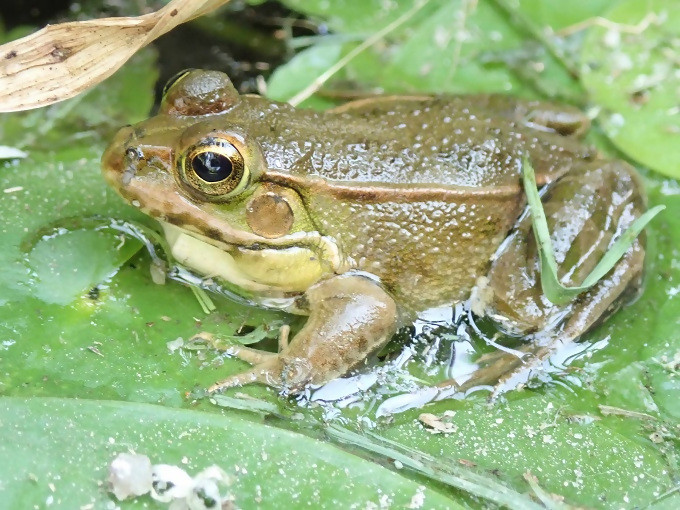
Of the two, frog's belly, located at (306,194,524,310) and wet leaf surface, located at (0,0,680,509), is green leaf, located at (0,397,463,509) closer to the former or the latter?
wet leaf surface, located at (0,0,680,509)

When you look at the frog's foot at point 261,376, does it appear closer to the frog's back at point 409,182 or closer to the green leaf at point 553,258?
the frog's back at point 409,182

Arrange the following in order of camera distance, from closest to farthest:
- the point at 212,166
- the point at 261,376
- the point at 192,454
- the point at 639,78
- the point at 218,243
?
1. the point at 192,454
2. the point at 212,166
3. the point at 261,376
4. the point at 218,243
5. the point at 639,78

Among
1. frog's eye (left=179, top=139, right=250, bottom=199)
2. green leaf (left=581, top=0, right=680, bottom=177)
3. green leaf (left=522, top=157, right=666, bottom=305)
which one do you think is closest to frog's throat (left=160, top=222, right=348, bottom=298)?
frog's eye (left=179, top=139, right=250, bottom=199)

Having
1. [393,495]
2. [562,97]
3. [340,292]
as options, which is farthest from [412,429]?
[562,97]

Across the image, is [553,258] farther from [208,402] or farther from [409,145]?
[208,402]

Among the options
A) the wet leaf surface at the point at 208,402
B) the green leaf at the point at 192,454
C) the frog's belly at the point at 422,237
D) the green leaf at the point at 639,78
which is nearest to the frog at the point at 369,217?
the frog's belly at the point at 422,237

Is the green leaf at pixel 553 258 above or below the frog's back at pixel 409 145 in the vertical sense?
below

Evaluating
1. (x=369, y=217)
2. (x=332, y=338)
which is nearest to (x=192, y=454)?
(x=332, y=338)
